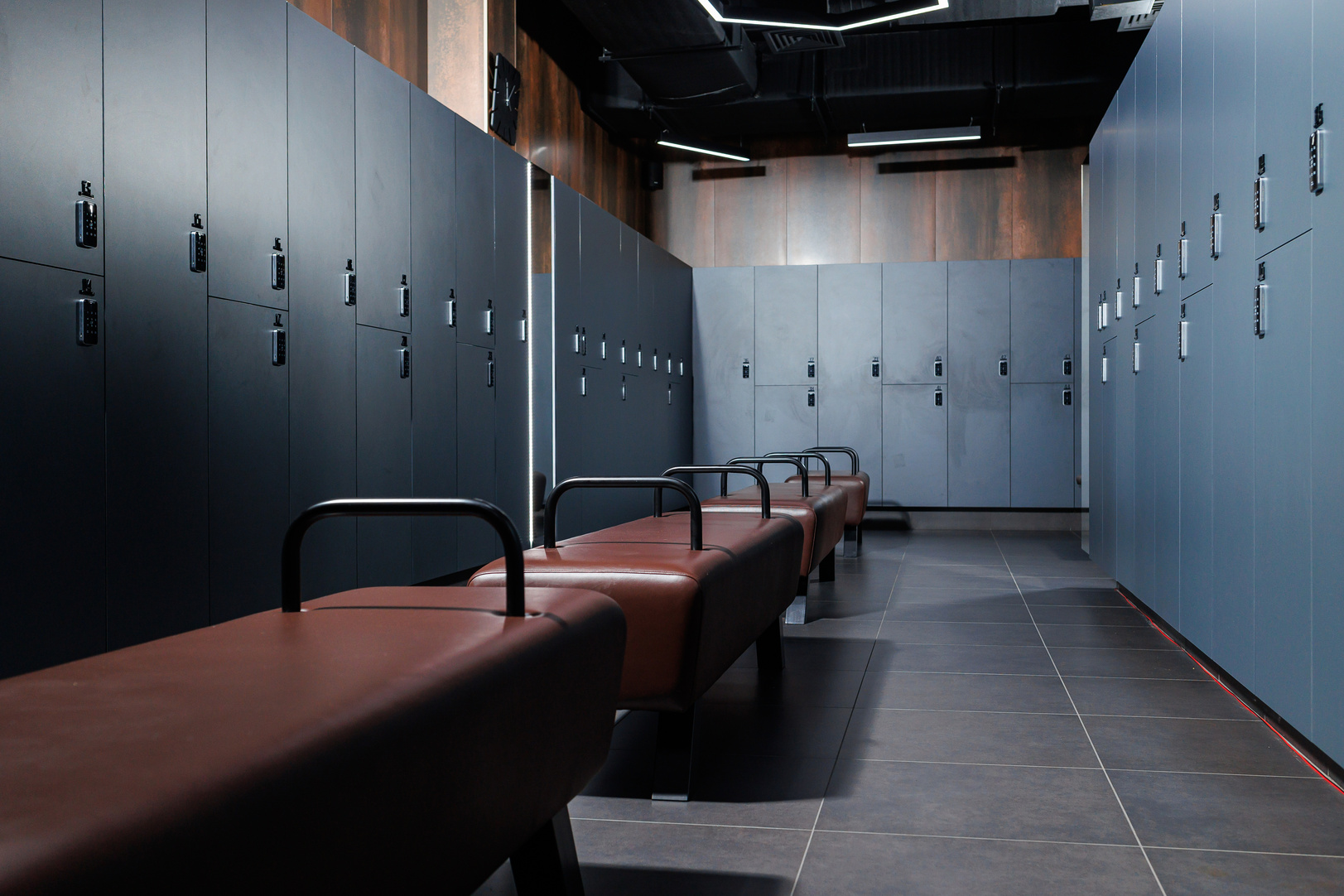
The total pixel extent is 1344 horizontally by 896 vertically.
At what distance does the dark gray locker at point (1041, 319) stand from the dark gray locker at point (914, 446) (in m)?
0.77

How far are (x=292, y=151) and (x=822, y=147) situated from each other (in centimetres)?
692

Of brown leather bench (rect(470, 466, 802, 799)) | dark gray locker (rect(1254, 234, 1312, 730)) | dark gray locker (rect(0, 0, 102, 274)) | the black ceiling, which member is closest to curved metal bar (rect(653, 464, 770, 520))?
brown leather bench (rect(470, 466, 802, 799))

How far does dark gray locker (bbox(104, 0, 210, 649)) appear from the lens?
302cm

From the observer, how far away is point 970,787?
221cm

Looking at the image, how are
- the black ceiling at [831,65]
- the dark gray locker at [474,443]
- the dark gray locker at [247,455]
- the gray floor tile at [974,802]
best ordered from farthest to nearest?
the black ceiling at [831,65], the dark gray locker at [474,443], the dark gray locker at [247,455], the gray floor tile at [974,802]

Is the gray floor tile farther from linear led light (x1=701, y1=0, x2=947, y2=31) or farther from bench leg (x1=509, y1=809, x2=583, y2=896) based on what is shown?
linear led light (x1=701, y1=0, x2=947, y2=31)

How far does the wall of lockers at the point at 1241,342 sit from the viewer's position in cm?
223

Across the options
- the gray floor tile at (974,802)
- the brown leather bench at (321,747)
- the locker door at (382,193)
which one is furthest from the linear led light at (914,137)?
the brown leather bench at (321,747)

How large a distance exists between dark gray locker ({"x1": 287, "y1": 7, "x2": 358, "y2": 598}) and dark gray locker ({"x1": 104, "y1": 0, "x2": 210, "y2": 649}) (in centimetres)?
55

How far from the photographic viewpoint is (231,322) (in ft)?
11.7

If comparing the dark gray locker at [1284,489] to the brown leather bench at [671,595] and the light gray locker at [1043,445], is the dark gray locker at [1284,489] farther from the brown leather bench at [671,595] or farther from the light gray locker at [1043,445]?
the light gray locker at [1043,445]

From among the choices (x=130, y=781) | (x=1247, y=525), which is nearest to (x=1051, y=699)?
(x=1247, y=525)

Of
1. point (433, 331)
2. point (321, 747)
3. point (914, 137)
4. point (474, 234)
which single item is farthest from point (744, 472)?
point (914, 137)

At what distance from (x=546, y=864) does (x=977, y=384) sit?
8.13 m
